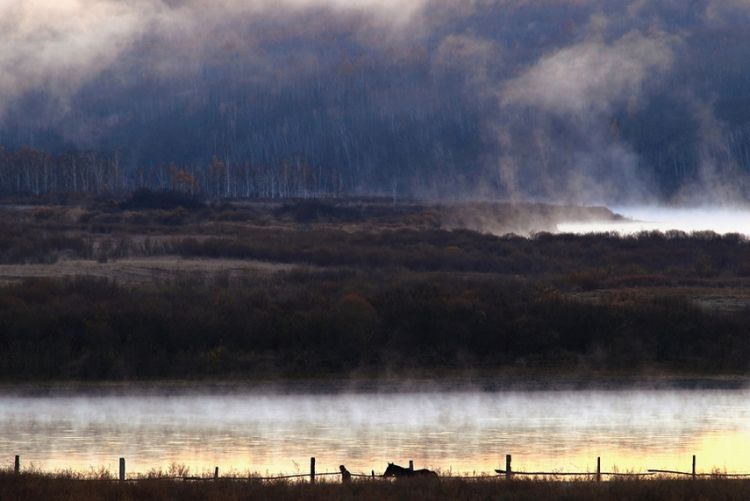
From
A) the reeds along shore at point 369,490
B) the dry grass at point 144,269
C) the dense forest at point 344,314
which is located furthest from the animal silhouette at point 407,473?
the dry grass at point 144,269

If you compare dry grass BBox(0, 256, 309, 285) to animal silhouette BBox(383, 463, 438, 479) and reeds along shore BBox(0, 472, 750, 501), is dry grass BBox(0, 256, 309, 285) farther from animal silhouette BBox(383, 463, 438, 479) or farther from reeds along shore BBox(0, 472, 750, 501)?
reeds along shore BBox(0, 472, 750, 501)

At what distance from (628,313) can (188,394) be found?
20.8 m

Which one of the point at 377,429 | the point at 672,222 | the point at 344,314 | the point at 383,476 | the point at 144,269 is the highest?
the point at 672,222

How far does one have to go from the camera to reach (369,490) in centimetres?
2744

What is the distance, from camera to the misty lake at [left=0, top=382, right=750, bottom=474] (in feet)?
120

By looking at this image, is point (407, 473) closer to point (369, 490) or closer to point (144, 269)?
point (369, 490)

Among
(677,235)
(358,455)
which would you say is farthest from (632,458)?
(677,235)

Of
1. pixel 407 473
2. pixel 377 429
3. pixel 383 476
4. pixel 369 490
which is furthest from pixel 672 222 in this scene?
Answer: pixel 369 490

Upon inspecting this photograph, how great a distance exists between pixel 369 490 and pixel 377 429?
15.4 meters

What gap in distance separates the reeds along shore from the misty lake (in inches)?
237

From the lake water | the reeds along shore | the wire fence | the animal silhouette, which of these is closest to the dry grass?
the wire fence

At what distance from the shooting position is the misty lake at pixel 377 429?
36562 millimetres

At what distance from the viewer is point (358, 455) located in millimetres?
37406

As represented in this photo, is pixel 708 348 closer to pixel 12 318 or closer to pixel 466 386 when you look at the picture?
pixel 466 386
